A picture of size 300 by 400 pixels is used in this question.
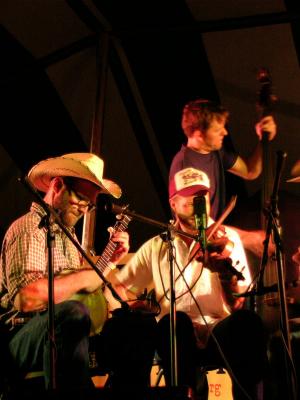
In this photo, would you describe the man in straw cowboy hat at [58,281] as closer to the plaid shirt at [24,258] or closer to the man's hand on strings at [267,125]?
the plaid shirt at [24,258]

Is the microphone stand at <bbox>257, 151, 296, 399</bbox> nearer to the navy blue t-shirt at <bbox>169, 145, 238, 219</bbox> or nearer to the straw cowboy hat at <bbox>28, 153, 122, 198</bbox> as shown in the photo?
the straw cowboy hat at <bbox>28, 153, 122, 198</bbox>

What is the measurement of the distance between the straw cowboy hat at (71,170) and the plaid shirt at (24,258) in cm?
28

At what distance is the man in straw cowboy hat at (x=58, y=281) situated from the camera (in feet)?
8.86

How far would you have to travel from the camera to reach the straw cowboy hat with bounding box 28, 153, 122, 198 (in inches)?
132

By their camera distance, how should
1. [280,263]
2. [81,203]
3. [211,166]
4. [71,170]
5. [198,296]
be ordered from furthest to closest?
A: [211,166] → [198,296] → [71,170] → [81,203] → [280,263]

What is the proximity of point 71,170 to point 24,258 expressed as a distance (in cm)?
63

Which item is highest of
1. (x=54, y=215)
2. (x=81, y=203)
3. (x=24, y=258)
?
(x=81, y=203)

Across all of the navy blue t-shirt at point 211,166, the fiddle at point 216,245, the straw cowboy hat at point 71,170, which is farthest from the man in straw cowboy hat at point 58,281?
the navy blue t-shirt at point 211,166

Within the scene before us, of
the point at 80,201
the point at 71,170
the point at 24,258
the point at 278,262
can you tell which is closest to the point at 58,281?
the point at 24,258

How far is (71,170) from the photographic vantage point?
11.1ft

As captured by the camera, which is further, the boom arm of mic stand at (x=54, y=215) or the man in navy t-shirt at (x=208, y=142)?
the man in navy t-shirt at (x=208, y=142)

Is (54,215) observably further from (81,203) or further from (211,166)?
(211,166)

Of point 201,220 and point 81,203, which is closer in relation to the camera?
point 201,220

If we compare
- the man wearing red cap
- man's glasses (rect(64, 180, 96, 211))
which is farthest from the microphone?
man's glasses (rect(64, 180, 96, 211))
